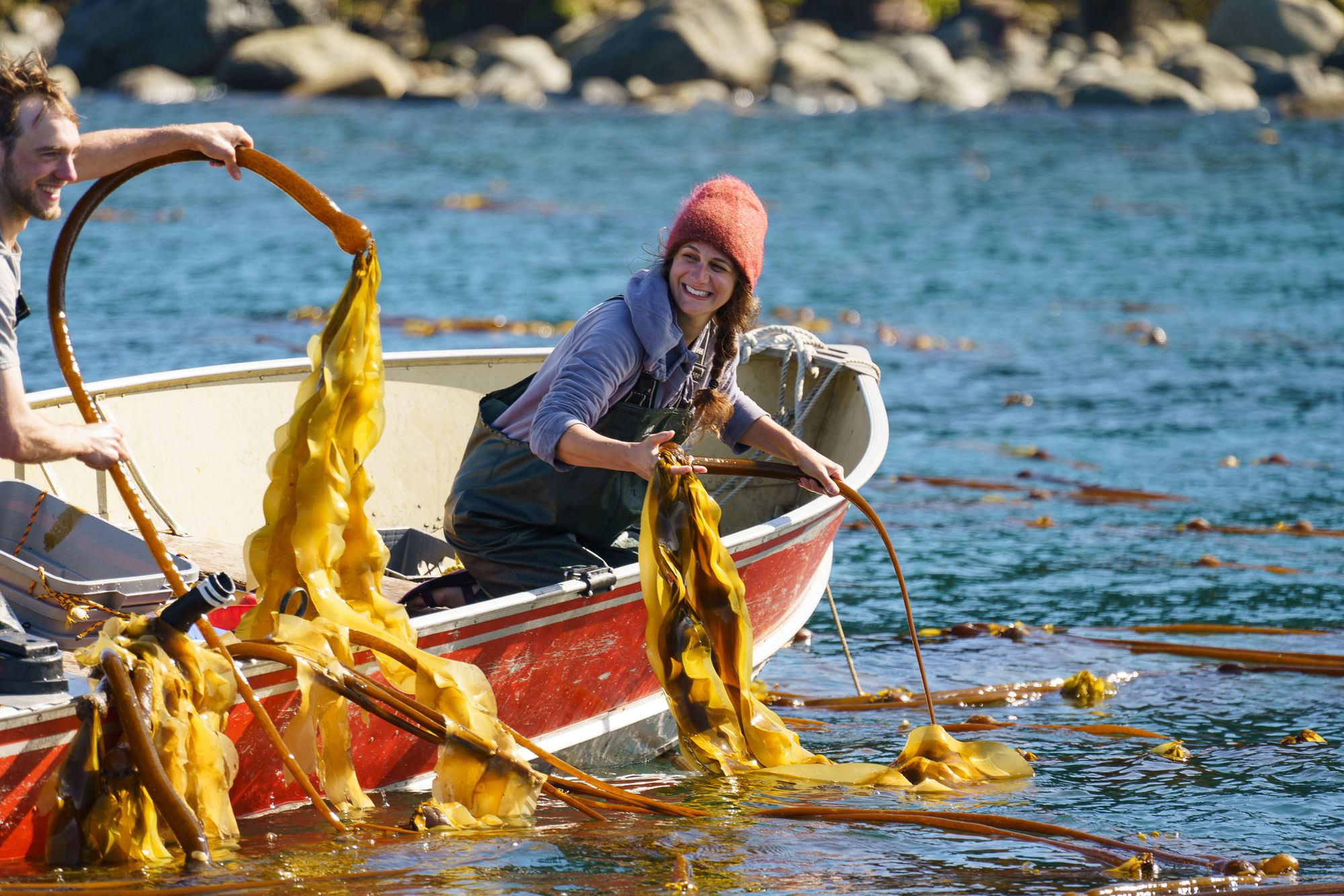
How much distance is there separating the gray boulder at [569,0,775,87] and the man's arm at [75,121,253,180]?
37592 millimetres

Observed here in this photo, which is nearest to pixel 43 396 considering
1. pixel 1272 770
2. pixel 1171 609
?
pixel 1272 770

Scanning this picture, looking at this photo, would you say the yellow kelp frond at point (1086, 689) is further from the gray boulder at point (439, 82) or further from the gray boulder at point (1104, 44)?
the gray boulder at point (1104, 44)

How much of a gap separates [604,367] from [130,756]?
1.61 meters

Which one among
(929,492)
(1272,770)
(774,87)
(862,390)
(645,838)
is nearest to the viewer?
(645,838)

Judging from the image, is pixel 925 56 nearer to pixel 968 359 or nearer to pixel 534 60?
pixel 534 60

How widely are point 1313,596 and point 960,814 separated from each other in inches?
146

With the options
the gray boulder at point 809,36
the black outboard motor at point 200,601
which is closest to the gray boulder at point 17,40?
the gray boulder at point 809,36

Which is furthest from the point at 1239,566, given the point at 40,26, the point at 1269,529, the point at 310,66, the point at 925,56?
the point at 40,26

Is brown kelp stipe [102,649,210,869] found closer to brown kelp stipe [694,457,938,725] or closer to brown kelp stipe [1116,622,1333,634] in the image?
brown kelp stipe [694,457,938,725]

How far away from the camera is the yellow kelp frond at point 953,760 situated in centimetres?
509

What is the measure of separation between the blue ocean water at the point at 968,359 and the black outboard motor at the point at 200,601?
633 millimetres

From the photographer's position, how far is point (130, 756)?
12.6 ft

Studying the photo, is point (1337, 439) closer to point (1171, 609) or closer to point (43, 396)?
point (1171, 609)

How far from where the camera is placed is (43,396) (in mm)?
5773
